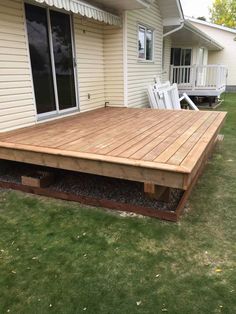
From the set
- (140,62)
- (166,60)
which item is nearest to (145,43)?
(140,62)

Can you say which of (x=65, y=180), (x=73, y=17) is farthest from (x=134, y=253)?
(x=73, y=17)

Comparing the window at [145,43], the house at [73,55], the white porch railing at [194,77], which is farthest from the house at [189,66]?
the house at [73,55]

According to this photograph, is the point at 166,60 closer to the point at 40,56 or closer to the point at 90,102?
the point at 90,102

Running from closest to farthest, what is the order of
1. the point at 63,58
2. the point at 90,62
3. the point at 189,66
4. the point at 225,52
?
the point at 63,58 < the point at 90,62 < the point at 189,66 < the point at 225,52

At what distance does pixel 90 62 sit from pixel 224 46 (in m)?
14.7

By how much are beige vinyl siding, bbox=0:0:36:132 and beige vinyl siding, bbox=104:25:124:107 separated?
8.99 feet

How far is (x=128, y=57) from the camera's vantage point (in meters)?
6.73

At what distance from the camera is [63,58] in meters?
5.23

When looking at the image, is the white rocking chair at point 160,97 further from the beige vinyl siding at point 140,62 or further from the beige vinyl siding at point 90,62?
the beige vinyl siding at point 90,62

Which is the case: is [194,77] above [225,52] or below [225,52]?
below

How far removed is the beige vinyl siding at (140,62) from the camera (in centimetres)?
684

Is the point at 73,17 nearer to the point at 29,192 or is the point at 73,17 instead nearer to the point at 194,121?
the point at 194,121

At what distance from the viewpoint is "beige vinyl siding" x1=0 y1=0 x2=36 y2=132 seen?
13.0 ft

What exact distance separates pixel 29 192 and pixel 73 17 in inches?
142
